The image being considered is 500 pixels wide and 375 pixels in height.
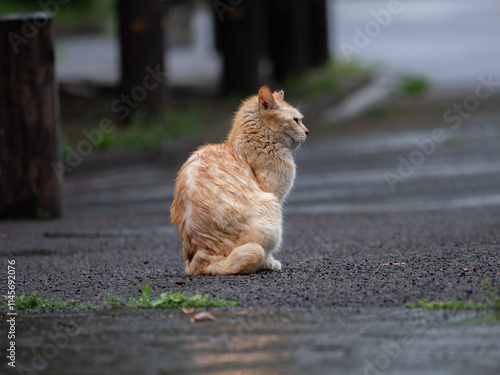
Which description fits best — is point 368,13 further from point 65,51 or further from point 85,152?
point 85,152

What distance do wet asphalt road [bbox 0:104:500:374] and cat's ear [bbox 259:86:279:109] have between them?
4.07 feet

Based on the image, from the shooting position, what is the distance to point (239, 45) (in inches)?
730

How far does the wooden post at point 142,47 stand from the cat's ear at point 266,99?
28.0 feet

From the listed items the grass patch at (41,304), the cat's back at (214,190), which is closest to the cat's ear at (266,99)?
the cat's back at (214,190)

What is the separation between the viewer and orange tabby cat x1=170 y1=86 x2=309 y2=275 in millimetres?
6262

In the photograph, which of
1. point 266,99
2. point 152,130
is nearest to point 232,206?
point 266,99

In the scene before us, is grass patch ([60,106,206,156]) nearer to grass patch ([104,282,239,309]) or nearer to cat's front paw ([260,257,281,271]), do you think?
cat's front paw ([260,257,281,271])

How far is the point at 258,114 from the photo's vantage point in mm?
7039

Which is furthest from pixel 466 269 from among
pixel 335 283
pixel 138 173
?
pixel 138 173

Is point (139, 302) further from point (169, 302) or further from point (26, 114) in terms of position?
point (26, 114)

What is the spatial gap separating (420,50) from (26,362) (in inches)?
1038

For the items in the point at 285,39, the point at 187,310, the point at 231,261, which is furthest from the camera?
the point at 285,39

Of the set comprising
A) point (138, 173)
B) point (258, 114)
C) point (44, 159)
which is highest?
point (258, 114)

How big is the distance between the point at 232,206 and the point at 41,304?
57.7 inches
